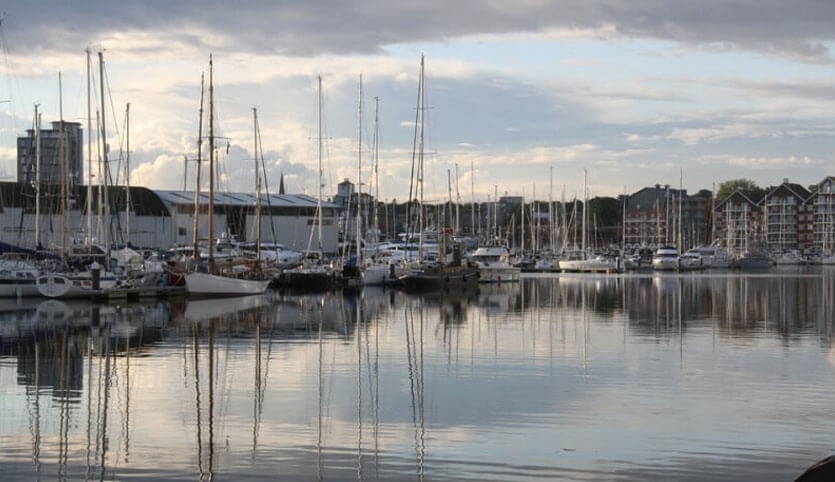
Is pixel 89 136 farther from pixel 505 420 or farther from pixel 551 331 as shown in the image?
pixel 505 420

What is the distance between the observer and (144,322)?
144 ft

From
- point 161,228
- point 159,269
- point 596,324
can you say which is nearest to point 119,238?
point 161,228

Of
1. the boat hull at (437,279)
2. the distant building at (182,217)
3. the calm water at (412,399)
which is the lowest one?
the calm water at (412,399)

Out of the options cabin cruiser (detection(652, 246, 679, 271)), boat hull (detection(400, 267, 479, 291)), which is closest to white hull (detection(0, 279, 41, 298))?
boat hull (detection(400, 267, 479, 291))

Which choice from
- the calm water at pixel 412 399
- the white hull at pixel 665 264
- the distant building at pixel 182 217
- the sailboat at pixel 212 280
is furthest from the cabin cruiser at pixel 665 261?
the calm water at pixel 412 399

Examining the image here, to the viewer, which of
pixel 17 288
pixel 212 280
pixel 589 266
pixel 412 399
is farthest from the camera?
pixel 589 266

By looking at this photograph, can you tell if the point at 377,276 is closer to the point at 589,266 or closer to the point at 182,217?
the point at 182,217

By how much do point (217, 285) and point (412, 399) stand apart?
41.3 m

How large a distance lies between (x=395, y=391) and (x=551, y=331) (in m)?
17.4

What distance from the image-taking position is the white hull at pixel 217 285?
6200 cm

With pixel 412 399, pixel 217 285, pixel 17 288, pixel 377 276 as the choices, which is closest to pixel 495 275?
pixel 377 276

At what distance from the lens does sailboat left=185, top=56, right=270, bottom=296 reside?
62062 millimetres

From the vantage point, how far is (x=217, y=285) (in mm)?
62938

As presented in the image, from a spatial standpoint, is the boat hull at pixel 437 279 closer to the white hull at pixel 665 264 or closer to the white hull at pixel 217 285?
the white hull at pixel 217 285
